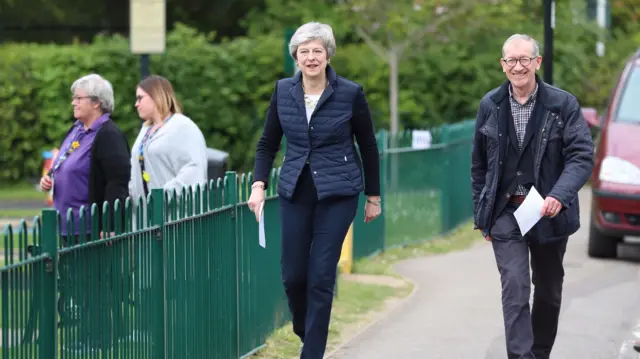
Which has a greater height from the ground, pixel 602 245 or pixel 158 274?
pixel 158 274

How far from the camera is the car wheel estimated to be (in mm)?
12539

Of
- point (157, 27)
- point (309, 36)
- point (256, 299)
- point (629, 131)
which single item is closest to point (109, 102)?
point (256, 299)

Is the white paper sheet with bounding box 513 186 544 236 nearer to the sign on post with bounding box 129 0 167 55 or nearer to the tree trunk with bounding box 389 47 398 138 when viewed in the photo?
the sign on post with bounding box 129 0 167 55

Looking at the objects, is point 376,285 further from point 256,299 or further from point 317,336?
point 317,336

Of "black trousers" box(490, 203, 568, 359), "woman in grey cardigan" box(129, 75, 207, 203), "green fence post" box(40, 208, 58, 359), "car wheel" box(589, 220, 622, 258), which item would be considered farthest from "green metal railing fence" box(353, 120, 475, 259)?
"green fence post" box(40, 208, 58, 359)

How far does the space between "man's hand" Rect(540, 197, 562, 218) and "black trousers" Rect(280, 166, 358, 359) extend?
3.11ft

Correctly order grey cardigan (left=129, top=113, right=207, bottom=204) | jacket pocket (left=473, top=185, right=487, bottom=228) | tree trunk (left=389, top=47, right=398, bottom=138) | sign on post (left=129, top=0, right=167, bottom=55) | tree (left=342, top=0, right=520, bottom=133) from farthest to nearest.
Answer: tree trunk (left=389, top=47, right=398, bottom=138) → tree (left=342, top=0, right=520, bottom=133) → sign on post (left=129, top=0, right=167, bottom=55) → grey cardigan (left=129, top=113, right=207, bottom=204) → jacket pocket (left=473, top=185, right=487, bottom=228)

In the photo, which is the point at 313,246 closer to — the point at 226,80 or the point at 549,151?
the point at 549,151

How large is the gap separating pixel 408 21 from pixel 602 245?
8170 millimetres

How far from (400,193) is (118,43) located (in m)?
8.60

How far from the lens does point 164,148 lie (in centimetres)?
813

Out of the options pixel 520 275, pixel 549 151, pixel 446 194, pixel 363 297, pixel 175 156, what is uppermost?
pixel 549 151

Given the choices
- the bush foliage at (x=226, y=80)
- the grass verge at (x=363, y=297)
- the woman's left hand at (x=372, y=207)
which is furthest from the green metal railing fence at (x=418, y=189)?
the bush foliage at (x=226, y=80)

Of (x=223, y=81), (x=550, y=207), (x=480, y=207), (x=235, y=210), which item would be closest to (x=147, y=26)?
(x=235, y=210)
